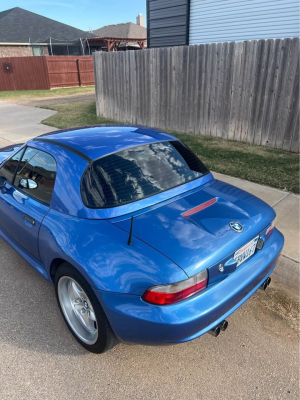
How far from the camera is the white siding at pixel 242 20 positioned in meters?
8.77

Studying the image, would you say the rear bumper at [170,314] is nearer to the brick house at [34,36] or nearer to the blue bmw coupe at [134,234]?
the blue bmw coupe at [134,234]

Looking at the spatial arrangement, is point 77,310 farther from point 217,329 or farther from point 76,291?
point 217,329

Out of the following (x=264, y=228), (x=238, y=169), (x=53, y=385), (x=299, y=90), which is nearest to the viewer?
(x=53, y=385)

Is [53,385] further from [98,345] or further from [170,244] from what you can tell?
[170,244]

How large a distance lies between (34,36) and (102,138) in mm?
34953

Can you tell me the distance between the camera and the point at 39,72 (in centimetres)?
2280

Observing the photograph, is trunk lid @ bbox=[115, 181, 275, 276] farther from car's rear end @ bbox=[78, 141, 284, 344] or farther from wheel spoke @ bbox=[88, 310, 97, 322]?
wheel spoke @ bbox=[88, 310, 97, 322]

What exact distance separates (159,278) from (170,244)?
256mm

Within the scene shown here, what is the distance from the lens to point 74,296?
252 cm

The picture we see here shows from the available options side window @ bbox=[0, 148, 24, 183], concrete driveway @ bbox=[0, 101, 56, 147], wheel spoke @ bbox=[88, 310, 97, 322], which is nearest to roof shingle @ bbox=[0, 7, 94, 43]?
concrete driveway @ bbox=[0, 101, 56, 147]

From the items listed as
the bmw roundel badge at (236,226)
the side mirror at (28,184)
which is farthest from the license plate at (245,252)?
the side mirror at (28,184)

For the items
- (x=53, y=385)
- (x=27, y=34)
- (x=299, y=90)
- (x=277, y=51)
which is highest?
(x=27, y=34)

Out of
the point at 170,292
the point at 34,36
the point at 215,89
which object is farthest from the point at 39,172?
the point at 34,36

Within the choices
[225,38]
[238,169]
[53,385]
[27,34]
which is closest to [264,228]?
[53,385]
